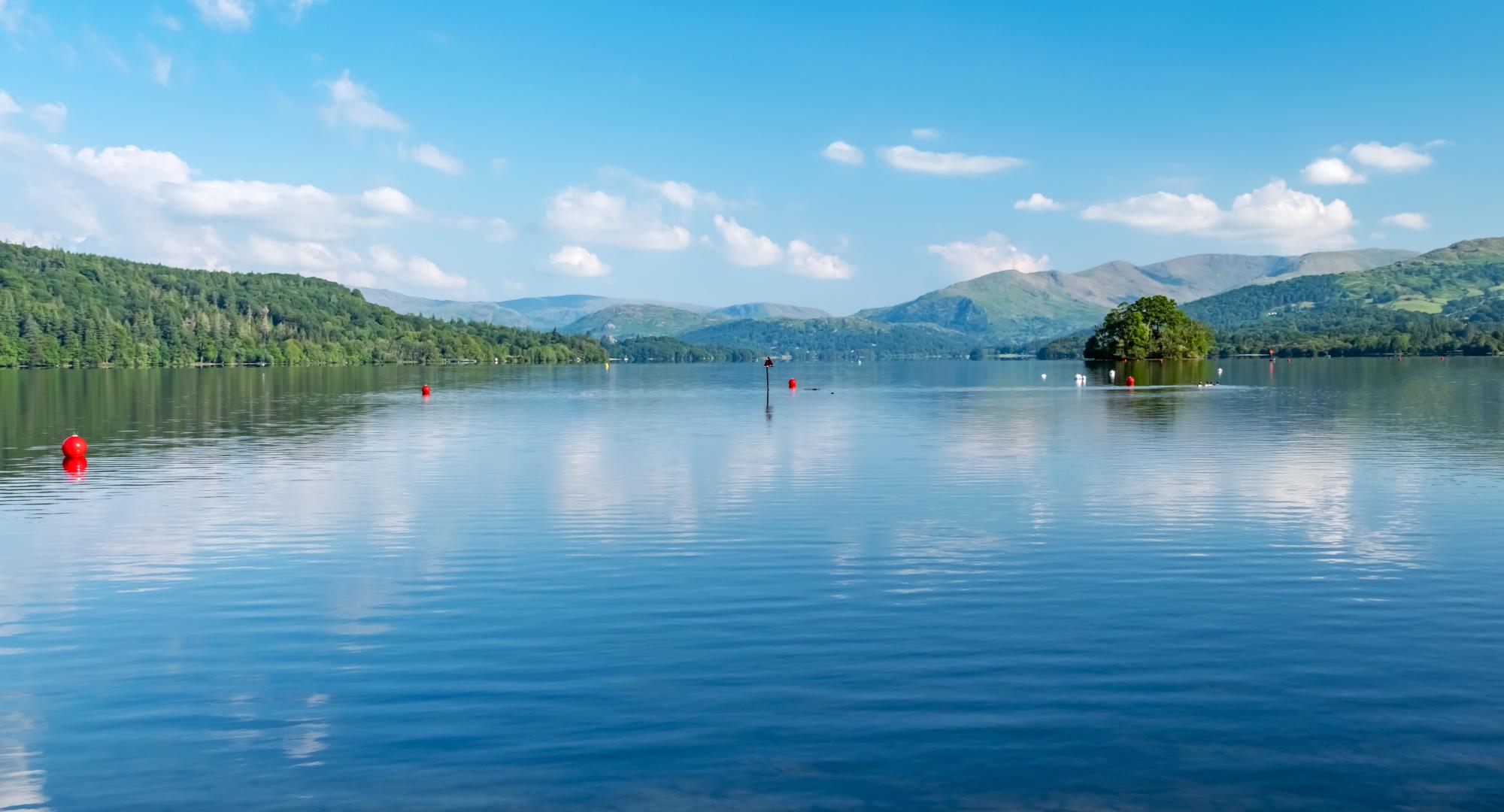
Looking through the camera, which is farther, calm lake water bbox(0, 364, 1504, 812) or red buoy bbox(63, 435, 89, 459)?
red buoy bbox(63, 435, 89, 459)

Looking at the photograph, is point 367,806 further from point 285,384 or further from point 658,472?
point 285,384

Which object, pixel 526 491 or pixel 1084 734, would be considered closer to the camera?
pixel 1084 734

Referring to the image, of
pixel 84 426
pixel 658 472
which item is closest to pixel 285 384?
pixel 84 426

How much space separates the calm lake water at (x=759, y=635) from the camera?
15.2 meters

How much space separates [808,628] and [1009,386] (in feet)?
521

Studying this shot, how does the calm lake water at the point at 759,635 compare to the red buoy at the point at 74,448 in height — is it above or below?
below

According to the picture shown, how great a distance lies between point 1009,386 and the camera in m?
177

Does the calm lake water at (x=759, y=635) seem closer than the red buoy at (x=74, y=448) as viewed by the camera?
Yes

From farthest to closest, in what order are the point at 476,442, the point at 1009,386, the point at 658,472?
the point at 1009,386 < the point at 476,442 < the point at 658,472

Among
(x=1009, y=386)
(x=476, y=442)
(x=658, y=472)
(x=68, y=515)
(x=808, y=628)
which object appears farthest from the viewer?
(x=1009, y=386)

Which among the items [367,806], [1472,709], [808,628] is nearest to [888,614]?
[808,628]

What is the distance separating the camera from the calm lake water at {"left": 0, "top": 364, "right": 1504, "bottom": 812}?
1520 cm

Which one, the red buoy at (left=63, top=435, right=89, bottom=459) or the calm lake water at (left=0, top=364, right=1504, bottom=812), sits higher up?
the red buoy at (left=63, top=435, right=89, bottom=459)

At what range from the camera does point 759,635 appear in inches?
891
